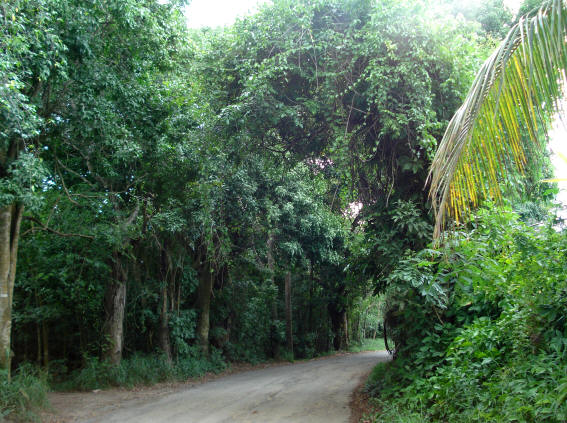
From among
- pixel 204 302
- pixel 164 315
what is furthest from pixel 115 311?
pixel 204 302

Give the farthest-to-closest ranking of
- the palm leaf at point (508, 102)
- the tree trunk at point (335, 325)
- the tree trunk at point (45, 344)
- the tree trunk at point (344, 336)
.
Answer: the tree trunk at point (344, 336) → the tree trunk at point (335, 325) → the tree trunk at point (45, 344) → the palm leaf at point (508, 102)

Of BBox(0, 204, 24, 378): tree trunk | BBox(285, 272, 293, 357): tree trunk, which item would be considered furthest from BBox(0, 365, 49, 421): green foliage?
BBox(285, 272, 293, 357): tree trunk

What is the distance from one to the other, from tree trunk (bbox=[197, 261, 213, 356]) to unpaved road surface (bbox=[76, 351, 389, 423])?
3.40 meters

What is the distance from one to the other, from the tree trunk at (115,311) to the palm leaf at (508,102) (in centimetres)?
1129

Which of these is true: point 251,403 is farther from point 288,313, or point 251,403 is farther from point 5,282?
point 288,313

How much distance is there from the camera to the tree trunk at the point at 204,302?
17.9m

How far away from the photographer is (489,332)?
19.9 feet

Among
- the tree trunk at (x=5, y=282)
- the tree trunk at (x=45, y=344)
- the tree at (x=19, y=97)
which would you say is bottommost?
the tree trunk at (x=45, y=344)

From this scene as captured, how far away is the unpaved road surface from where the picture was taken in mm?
8414

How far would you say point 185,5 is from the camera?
1080 centimetres

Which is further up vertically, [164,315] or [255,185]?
[255,185]

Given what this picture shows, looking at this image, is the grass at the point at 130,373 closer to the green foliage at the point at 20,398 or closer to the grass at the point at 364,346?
the green foliage at the point at 20,398

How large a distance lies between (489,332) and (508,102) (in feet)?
11.4

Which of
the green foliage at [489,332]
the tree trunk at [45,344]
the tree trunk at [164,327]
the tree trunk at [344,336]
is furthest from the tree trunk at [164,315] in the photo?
the tree trunk at [344,336]
